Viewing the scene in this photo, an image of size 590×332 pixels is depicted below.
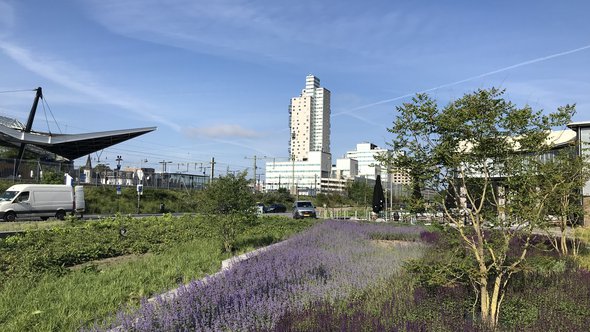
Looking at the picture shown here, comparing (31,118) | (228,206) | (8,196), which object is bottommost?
(228,206)

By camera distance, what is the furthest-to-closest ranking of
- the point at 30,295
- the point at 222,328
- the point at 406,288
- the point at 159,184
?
the point at 159,184 → the point at 30,295 → the point at 406,288 → the point at 222,328

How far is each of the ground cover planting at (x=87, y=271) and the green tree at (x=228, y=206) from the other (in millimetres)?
587

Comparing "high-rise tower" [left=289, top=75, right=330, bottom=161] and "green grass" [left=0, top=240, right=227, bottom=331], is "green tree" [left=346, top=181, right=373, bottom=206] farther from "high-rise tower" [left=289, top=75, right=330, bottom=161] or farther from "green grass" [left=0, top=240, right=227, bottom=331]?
"high-rise tower" [left=289, top=75, right=330, bottom=161]

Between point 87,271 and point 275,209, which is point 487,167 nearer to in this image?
point 87,271

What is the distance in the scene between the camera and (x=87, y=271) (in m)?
9.33

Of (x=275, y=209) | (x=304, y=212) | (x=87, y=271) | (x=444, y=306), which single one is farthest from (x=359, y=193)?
(x=444, y=306)

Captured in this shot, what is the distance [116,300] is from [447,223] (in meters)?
4.97

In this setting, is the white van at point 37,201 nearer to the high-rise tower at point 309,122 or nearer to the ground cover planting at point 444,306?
the ground cover planting at point 444,306

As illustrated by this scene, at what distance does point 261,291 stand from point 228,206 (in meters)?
6.74

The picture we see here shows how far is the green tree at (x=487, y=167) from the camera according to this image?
5.25m

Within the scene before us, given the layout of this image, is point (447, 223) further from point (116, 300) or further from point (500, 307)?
point (116, 300)

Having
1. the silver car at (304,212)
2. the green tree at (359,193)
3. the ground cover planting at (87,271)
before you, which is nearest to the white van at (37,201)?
the ground cover planting at (87,271)

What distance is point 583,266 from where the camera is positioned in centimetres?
866

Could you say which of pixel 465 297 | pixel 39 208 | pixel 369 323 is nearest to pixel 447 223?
pixel 465 297
